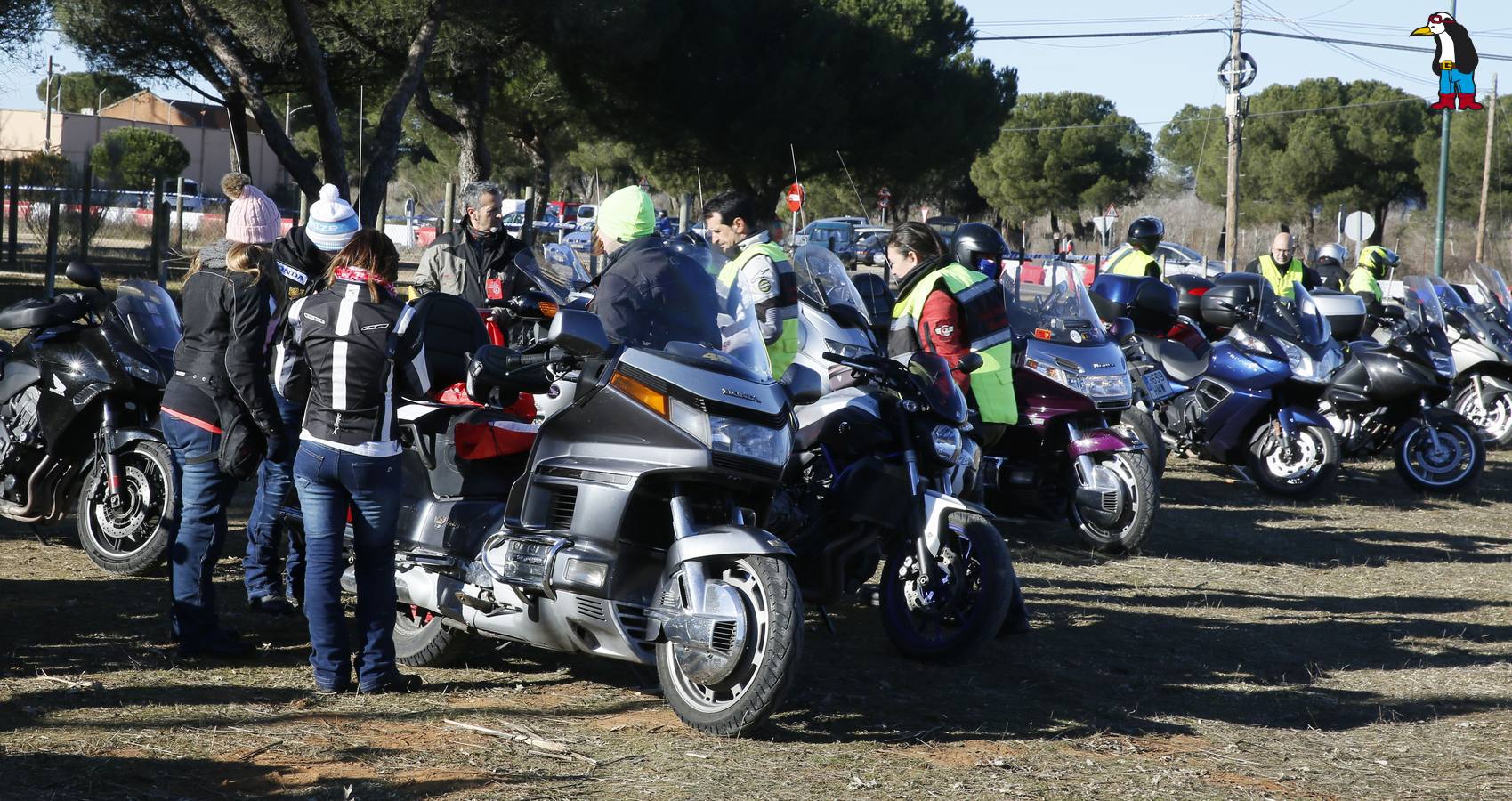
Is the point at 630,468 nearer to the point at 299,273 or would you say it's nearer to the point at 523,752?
the point at 523,752

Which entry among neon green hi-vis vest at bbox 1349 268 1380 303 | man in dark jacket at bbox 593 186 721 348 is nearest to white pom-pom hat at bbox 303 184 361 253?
man in dark jacket at bbox 593 186 721 348

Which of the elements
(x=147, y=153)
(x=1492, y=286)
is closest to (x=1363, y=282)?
(x=1492, y=286)

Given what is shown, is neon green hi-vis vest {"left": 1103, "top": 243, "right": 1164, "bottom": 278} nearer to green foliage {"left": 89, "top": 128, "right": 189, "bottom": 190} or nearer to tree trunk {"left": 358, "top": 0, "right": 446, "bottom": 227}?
tree trunk {"left": 358, "top": 0, "right": 446, "bottom": 227}

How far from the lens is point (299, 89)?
23.2 m

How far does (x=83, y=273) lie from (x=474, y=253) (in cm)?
213

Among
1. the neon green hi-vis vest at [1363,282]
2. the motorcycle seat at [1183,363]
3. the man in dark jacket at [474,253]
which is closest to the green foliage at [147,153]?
the neon green hi-vis vest at [1363,282]

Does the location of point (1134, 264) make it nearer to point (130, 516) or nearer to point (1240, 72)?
point (130, 516)

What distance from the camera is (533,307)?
6152 millimetres

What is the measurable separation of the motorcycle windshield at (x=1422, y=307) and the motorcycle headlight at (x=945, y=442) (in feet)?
24.6

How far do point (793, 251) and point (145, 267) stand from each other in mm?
16502

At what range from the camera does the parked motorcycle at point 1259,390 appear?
1056 centimetres

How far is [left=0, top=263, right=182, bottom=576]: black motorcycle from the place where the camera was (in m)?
6.73

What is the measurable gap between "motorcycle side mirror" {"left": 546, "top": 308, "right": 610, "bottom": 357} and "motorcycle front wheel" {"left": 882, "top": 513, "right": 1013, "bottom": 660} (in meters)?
1.74

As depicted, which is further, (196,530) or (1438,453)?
(1438,453)
